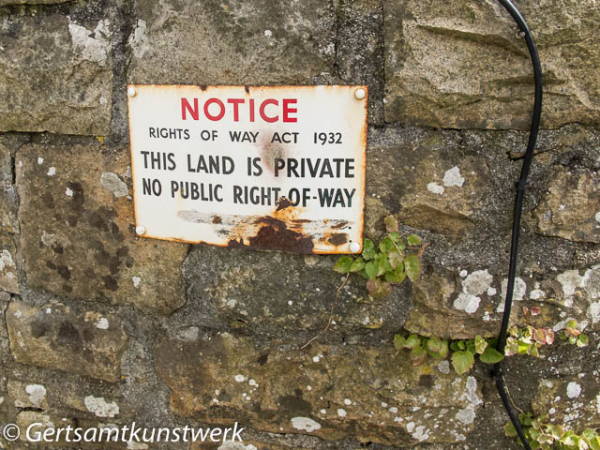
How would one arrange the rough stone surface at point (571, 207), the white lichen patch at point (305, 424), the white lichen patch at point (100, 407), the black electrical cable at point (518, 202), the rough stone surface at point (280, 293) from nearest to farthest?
the black electrical cable at point (518, 202)
the rough stone surface at point (571, 207)
the rough stone surface at point (280, 293)
the white lichen patch at point (305, 424)
the white lichen patch at point (100, 407)

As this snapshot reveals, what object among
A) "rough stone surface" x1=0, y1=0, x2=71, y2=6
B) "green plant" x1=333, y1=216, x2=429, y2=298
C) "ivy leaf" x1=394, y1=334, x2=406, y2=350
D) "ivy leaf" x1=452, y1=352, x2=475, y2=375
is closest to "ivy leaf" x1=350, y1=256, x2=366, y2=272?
"green plant" x1=333, y1=216, x2=429, y2=298

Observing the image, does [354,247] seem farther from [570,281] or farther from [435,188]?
[570,281]

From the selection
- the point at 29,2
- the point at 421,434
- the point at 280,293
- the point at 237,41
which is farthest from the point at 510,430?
the point at 29,2

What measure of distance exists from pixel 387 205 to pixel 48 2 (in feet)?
3.28

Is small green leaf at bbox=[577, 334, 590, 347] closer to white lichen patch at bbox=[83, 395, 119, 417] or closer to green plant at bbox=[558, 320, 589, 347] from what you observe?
green plant at bbox=[558, 320, 589, 347]

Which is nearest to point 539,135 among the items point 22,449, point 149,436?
point 149,436

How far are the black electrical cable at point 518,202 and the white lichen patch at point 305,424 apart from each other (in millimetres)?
489

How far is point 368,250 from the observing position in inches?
43.7

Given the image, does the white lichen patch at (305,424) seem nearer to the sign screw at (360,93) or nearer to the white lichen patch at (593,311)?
the white lichen patch at (593,311)

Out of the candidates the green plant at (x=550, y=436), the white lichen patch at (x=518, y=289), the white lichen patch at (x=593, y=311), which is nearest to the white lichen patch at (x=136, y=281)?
the white lichen patch at (x=518, y=289)

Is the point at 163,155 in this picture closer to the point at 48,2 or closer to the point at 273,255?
the point at 273,255

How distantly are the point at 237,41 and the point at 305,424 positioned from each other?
1001 millimetres

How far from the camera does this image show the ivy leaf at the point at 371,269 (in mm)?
1092

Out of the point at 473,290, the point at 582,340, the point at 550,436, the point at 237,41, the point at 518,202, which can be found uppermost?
the point at 237,41
